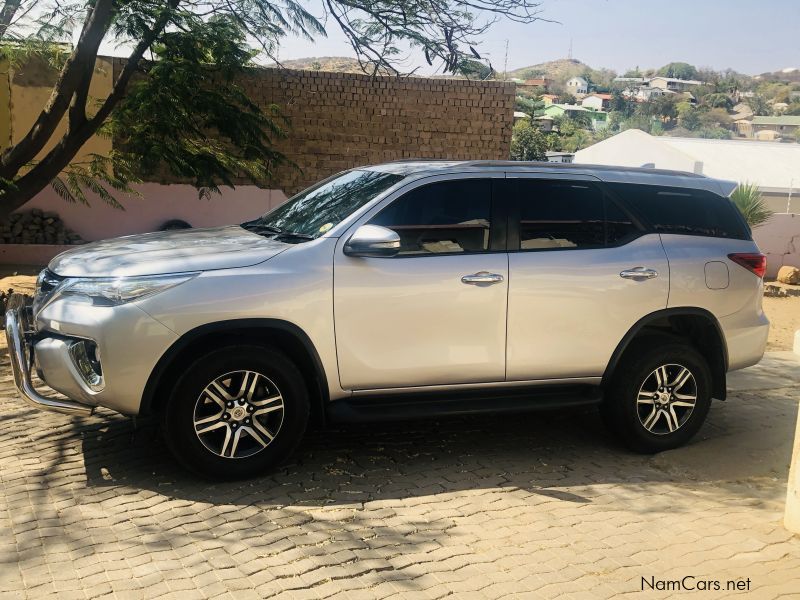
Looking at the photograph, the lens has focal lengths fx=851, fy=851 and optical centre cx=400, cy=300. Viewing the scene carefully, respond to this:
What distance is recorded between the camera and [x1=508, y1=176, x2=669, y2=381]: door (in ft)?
18.4

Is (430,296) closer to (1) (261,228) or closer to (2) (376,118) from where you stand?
(1) (261,228)

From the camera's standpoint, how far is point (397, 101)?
14445 mm

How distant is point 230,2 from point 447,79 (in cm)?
493

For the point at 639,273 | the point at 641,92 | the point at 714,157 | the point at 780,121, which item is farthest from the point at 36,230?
the point at 641,92

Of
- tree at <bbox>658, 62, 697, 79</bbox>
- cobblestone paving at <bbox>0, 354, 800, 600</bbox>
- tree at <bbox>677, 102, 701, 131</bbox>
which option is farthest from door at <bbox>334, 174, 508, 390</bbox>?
tree at <bbox>658, 62, 697, 79</bbox>

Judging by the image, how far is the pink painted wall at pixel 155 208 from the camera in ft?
45.5

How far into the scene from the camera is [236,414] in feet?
16.5

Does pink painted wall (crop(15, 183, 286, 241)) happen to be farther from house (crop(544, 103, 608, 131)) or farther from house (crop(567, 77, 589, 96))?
house (crop(567, 77, 589, 96))

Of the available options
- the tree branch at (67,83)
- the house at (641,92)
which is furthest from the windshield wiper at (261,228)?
the house at (641,92)

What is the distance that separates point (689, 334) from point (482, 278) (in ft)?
6.28

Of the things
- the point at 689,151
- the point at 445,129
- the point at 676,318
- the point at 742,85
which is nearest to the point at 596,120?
the point at 742,85

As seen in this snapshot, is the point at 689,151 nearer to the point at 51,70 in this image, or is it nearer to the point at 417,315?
the point at 51,70

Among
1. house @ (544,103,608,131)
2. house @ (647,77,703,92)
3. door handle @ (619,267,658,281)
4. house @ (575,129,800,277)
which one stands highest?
house @ (647,77,703,92)

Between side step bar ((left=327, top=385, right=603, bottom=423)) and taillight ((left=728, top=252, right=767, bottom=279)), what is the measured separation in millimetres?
1431
